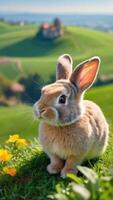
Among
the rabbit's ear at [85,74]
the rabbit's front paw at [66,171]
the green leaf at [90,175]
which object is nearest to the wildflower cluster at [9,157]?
the rabbit's front paw at [66,171]

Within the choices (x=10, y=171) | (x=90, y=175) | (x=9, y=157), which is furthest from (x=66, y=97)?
(x=90, y=175)

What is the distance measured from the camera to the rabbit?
16.7 ft

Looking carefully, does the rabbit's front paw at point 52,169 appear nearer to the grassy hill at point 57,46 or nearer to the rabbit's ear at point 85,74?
the rabbit's ear at point 85,74

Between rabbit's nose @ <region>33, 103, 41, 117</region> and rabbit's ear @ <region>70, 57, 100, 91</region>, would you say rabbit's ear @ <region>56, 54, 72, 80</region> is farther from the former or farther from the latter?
rabbit's nose @ <region>33, 103, 41, 117</region>

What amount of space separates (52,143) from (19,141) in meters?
1.23

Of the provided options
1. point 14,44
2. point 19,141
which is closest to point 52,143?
point 19,141

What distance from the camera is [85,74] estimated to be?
5355mm

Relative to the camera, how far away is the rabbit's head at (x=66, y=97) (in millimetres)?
5035

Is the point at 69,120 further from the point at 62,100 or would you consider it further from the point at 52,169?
the point at 52,169

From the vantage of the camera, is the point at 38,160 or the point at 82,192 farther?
the point at 38,160

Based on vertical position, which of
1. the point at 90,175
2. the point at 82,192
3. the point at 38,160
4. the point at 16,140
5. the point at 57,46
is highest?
the point at 57,46

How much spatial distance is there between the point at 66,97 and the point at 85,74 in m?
0.35

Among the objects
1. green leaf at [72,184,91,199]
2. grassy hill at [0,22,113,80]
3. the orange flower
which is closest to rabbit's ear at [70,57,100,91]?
the orange flower

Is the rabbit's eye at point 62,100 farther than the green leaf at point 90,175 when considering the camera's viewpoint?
Yes
